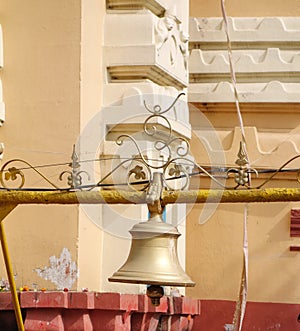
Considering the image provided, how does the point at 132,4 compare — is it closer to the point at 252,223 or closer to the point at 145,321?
the point at 145,321

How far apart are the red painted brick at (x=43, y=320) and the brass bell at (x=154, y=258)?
186 centimetres

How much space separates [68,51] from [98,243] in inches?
47.2

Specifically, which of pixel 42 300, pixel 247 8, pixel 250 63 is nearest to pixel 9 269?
pixel 42 300

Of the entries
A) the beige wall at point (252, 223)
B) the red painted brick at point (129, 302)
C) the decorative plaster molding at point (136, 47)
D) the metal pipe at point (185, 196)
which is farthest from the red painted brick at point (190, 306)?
the metal pipe at point (185, 196)

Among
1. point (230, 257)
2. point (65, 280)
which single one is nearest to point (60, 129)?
point (65, 280)

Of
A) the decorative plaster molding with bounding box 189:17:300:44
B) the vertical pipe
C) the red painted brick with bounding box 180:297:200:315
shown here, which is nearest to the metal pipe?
the vertical pipe

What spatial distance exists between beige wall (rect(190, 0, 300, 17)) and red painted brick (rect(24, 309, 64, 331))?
411 centimetres

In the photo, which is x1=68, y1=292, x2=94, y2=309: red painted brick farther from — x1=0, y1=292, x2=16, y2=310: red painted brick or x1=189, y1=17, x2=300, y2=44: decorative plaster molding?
x1=189, y1=17, x2=300, y2=44: decorative plaster molding

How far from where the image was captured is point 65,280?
346 inches

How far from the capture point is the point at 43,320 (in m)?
8.25

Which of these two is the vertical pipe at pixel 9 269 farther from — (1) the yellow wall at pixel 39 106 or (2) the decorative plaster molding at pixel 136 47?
(2) the decorative plaster molding at pixel 136 47

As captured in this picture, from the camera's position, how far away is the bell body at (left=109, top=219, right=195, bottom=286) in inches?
251

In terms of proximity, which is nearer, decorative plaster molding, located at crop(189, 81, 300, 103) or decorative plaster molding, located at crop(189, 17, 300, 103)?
Answer: decorative plaster molding, located at crop(189, 81, 300, 103)

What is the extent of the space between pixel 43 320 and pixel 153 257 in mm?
1977
